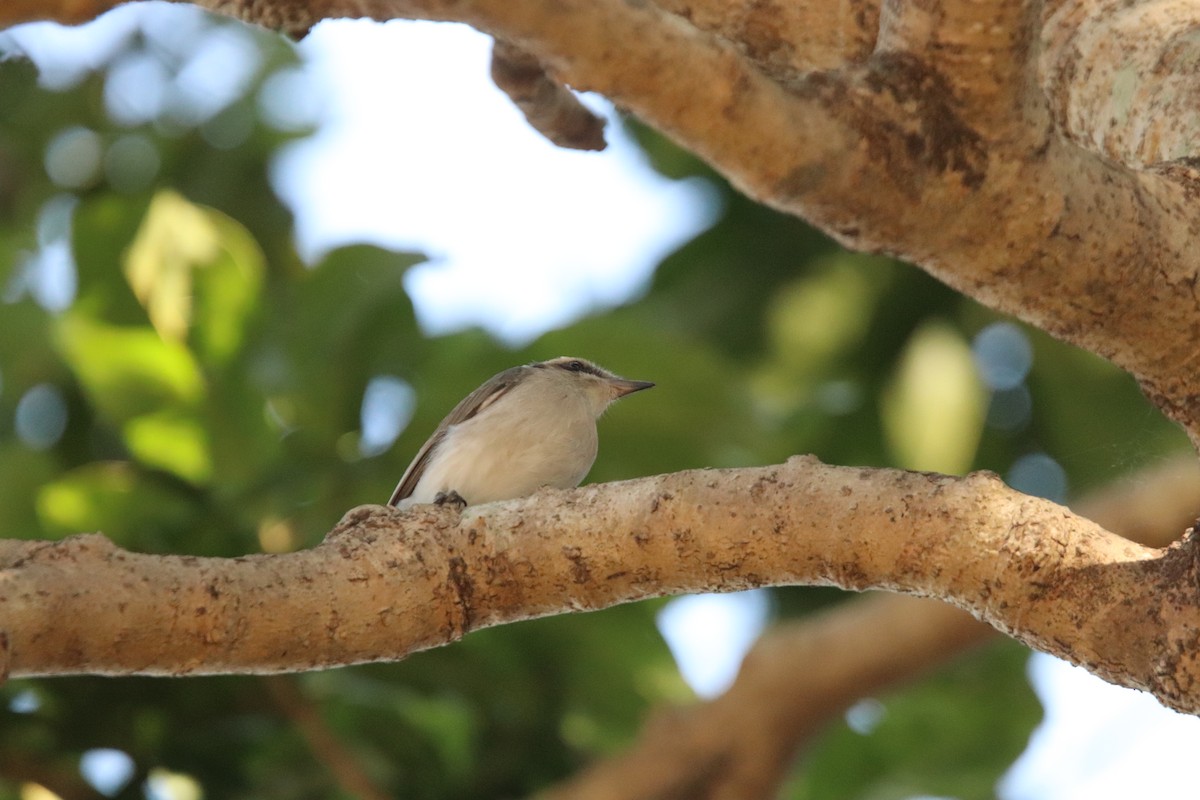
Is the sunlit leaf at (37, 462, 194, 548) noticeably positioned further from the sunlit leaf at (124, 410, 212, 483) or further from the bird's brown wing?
the bird's brown wing

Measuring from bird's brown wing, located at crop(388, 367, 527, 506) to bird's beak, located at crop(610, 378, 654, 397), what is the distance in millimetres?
327

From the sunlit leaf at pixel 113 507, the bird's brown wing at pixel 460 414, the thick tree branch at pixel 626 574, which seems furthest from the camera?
the bird's brown wing at pixel 460 414

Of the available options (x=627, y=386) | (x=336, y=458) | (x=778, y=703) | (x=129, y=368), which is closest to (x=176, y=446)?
(x=129, y=368)

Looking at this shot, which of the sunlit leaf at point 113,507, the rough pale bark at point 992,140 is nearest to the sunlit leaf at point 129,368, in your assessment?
the sunlit leaf at point 113,507

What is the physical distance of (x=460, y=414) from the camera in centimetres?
446

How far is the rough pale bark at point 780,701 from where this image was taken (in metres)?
4.37

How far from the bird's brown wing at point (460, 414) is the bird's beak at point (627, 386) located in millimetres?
327

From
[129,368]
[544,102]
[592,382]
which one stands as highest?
[544,102]

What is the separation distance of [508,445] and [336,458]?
76 centimetres

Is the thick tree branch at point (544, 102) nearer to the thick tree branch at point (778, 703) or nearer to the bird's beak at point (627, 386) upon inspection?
the bird's beak at point (627, 386)

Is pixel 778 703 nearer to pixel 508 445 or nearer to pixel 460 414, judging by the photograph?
pixel 508 445

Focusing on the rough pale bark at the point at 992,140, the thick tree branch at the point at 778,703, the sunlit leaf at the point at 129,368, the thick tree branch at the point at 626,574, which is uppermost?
the rough pale bark at the point at 992,140

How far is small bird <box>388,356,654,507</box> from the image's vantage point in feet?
13.4

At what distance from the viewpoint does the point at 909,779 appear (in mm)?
5055
